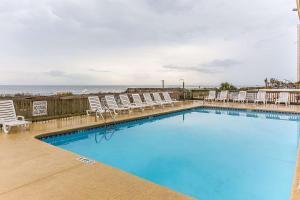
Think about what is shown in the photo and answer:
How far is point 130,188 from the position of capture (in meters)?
2.69

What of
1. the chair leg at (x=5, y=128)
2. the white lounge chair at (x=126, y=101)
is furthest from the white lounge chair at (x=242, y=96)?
the chair leg at (x=5, y=128)

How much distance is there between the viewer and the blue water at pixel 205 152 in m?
3.55

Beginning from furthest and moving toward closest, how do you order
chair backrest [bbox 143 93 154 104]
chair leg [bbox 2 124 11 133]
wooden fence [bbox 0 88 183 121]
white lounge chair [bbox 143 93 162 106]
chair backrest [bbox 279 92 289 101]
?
chair backrest [bbox 279 92 289 101] → chair backrest [bbox 143 93 154 104] → white lounge chair [bbox 143 93 162 106] → wooden fence [bbox 0 88 183 121] → chair leg [bbox 2 124 11 133]

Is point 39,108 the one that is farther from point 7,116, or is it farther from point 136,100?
point 136,100

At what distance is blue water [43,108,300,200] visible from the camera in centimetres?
355

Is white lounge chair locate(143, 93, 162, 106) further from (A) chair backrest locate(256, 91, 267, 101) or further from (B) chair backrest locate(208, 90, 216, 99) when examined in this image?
(A) chair backrest locate(256, 91, 267, 101)

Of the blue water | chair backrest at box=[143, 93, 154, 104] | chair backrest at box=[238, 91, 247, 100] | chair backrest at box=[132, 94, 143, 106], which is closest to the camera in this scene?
the blue water

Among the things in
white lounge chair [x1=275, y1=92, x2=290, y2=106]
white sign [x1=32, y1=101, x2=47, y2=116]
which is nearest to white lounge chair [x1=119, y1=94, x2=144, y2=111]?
white sign [x1=32, y1=101, x2=47, y2=116]

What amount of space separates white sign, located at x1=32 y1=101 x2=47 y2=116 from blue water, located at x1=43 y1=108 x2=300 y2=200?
5.31ft

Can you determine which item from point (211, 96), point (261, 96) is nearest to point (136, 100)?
point (211, 96)

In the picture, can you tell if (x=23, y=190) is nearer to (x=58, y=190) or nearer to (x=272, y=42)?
(x=58, y=190)

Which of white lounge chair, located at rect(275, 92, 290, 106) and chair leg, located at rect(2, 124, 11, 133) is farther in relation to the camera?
white lounge chair, located at rect(275, 92, 290, 106)

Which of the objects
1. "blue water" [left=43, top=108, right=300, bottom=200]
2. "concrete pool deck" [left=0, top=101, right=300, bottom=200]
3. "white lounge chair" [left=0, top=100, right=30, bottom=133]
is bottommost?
"blue water" [left=43, top=108, right=300, bottom=200]

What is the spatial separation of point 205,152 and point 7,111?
512cm
